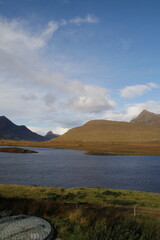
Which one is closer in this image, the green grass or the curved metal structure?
the curved metal structure

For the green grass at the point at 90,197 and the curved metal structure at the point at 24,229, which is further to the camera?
the green grass at the point at 90,197

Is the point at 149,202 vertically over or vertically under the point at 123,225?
under

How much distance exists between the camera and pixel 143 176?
154ft

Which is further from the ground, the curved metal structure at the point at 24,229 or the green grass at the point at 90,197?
the curved metal structure at the point at 24,229

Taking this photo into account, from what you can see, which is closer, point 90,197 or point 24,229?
point 24,229

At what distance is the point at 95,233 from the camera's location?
691 cm

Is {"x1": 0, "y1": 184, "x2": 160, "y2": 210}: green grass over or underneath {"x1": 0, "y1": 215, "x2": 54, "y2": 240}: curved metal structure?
underneath

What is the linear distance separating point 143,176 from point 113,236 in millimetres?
42782

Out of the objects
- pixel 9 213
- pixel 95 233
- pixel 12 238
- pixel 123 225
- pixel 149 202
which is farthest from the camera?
pixel 149 202

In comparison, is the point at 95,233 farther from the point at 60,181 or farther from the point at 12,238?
the point at 60,181

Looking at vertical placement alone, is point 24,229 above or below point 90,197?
above

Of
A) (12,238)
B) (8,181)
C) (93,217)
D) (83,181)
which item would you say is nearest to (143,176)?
(83,181)

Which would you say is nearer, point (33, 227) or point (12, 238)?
point (12, 238)

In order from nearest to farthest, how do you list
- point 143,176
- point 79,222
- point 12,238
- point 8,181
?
1. point 12,238
2. point 79,222
3. point 8,181
4. point 143,176
